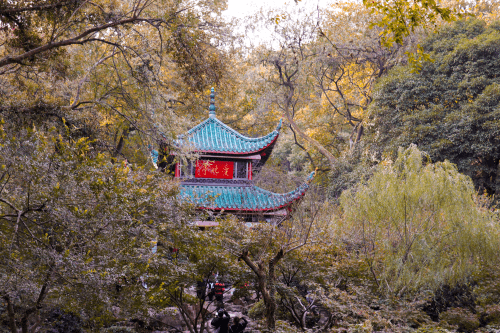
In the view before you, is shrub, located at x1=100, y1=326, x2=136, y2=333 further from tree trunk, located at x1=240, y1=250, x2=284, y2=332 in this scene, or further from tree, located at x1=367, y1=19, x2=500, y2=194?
tree, located at x1=367, y1=19, x2=500, y2=194

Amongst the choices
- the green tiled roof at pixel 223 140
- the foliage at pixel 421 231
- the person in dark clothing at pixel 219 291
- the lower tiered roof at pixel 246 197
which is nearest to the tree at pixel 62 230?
the person in dark clothing at pixel 219 291

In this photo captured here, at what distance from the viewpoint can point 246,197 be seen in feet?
32.6

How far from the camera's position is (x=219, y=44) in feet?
16.6

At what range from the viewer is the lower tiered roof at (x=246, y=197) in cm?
966

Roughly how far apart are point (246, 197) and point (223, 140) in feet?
5.18

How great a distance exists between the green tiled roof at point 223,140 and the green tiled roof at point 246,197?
39.1 inches

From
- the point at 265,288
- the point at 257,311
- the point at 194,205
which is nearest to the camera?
the point at 265,288

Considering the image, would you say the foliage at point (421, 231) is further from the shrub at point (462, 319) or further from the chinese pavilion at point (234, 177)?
the chinese pavilion at point (234, 177)

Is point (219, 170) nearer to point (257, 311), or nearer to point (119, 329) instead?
point (257, 311)

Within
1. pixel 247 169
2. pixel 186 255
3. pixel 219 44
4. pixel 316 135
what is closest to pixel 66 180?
pixel 186 255

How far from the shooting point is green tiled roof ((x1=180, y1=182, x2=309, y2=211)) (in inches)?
380

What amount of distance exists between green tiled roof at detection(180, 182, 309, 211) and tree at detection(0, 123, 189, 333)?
19.4 ft

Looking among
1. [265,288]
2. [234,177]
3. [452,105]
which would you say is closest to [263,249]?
[265,288]

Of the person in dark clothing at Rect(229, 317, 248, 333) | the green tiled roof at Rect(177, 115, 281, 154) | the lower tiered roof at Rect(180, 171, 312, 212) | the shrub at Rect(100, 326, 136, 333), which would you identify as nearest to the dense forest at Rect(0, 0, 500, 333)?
the shrub at Rect(100, 326, 136, 333)
